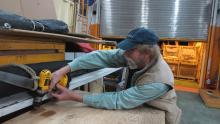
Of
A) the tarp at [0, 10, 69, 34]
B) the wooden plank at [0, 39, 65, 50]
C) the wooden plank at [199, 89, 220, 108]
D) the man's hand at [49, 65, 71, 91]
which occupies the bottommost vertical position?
the wooden plank at [199, 89, 220, 108]

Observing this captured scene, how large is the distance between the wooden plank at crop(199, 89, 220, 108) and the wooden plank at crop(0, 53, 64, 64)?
2.79m

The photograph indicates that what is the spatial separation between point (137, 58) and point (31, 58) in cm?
62

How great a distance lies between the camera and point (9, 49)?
1106mm

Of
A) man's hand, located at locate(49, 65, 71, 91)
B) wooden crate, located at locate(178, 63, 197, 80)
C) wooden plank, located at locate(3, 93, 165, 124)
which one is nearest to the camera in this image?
wooden plank, located at locate(3, 93, 165, 124)

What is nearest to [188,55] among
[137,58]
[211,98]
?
[211,98]

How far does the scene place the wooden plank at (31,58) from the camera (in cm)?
109

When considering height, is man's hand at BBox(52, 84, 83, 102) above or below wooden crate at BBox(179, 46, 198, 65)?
above

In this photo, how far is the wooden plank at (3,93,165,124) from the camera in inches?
36.6

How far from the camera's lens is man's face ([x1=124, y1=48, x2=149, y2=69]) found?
1.14 m

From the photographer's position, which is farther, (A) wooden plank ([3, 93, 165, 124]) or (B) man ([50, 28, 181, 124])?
(B) man ([50, 28, 181, 124])

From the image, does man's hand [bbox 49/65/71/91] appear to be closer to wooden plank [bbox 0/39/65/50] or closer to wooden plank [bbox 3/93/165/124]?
wooden plank [bbox 3/93/165/124]

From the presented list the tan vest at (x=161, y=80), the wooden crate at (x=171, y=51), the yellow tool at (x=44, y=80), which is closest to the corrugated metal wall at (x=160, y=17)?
the wooden crate at (x=171, y=51)

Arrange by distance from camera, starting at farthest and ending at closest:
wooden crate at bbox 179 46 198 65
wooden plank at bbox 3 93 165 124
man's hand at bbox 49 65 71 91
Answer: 1. wooden crate at bbox 179 46 198 65
2. man's hand at bbox 49 65 71 91
3. wooden plank at bbox 3 93 165 124

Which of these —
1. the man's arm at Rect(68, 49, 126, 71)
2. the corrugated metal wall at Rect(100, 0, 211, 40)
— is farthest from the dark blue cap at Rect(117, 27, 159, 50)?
the corrugated metal wall at Rect(100, 0, 211, 40)
